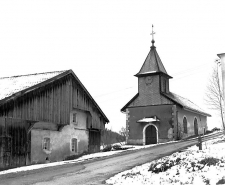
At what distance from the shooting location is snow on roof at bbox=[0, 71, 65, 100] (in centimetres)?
2030

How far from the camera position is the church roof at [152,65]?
37344 millimetres

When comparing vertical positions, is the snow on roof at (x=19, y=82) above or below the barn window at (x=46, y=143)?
above

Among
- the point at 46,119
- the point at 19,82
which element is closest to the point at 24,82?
the point at 19,82

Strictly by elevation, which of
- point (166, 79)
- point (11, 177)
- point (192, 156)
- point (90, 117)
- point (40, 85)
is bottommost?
point (11, 177)

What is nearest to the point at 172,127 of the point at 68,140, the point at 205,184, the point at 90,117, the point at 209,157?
the point at 90,117

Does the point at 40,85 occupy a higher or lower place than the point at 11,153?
higher

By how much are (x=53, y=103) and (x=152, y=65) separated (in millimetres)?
18148

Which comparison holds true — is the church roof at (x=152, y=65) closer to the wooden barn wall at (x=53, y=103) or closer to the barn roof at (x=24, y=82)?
the wooden barn wall at (x=53, y=103)

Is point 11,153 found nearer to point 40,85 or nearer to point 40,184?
point 40,85

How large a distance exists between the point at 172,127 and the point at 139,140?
164 inches

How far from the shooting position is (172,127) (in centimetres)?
3484

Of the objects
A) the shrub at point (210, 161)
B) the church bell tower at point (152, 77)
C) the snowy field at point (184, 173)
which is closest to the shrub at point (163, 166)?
the snowy field at point (184, 173)

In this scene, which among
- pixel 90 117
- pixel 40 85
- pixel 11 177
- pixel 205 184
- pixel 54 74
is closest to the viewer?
pixel 205 184

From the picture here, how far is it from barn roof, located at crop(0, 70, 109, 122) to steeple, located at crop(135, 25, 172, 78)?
12255 millimetres
